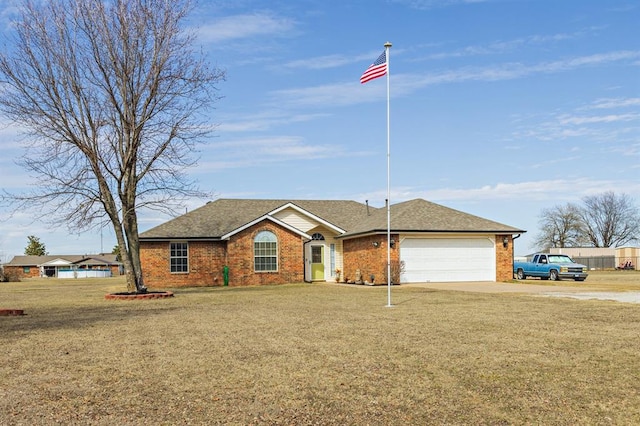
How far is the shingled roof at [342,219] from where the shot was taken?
1236 inches

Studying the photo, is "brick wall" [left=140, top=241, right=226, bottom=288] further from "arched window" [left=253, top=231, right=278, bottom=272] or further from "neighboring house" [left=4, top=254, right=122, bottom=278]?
"neighboring house" [left=4, top=254, right=122, bottom=278]

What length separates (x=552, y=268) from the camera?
1373 inches

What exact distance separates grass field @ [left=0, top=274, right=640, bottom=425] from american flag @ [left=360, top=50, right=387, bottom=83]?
25.4ft

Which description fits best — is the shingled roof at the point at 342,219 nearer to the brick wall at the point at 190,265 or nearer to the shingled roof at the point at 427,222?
the shingled roof at the point at 427,222

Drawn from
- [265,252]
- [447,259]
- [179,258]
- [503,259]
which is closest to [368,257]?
[447,259]

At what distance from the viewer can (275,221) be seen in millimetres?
34219

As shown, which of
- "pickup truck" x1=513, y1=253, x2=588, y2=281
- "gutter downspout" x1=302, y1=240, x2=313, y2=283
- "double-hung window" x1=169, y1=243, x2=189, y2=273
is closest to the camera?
"double-hung window" x1=169, y1=243, x2=189, y2=273

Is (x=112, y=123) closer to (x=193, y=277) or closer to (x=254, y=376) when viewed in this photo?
(x=193, y=277)

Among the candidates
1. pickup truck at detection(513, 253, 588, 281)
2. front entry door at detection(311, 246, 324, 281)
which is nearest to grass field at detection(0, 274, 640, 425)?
pickup truck at detection(513, 253, 588, 281)

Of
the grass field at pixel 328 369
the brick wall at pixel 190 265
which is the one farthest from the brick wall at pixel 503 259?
the grass field at pixel 328 369

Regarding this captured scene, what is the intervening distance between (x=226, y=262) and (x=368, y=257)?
8187mm

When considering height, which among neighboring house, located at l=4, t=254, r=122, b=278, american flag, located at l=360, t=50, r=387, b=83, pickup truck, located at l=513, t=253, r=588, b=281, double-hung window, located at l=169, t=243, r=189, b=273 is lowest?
neighboring house, located at l=4, t=254, r=122, b=278

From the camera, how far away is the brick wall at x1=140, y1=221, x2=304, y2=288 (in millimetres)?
33656

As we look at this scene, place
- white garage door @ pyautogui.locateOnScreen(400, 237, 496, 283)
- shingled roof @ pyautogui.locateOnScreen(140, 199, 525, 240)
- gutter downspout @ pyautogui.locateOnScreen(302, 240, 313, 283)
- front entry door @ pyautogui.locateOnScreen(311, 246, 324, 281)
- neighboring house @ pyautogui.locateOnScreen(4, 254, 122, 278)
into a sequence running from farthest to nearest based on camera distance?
1. neighboring house @ pyautogui.locateOnScreen(4, 254, 122, 278)
2. front entry door @ pyautogui.locateOnScreen(311, 246, 324, 281)
3. gutter downspout @ pyautogui.locateOnScreen(302, 240, 313, 283)
4. shingled roof @ pyautogui.locateOnScreen(140, 199, 525, 240)
5. white garage door @ pyautogui.locateOnScreen(400, 237, 496, 283)
